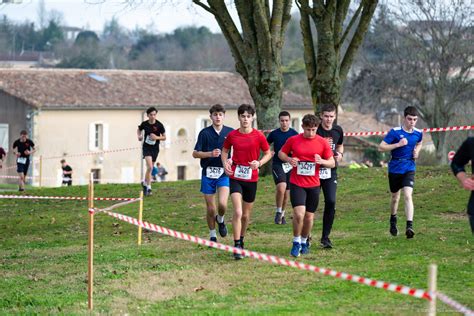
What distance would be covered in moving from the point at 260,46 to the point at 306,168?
481 inches

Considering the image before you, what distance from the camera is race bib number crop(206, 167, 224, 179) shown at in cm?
1431

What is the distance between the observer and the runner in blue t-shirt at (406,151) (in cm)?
1439

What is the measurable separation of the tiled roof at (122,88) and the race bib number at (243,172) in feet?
168

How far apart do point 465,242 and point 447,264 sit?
1.89 meters

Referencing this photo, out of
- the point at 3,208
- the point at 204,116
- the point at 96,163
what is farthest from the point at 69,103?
the point at 3,208

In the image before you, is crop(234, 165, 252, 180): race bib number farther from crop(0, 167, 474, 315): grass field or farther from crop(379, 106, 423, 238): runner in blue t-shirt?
crop(379, 106, 423, 238): runner in blue t-shirt

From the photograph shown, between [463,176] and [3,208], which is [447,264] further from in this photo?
[3,208]

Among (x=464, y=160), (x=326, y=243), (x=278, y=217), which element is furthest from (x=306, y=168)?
(x=278, y=217)

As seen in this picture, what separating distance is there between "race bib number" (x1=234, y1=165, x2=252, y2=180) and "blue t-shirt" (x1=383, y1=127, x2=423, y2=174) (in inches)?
86.2

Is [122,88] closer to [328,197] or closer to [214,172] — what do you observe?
[214,172]

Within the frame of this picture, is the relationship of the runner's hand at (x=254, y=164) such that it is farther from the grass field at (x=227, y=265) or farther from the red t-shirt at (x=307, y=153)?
the grass field at (x=227, y=265)

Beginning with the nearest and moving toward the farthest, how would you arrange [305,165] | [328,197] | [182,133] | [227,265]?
[227,265]
[305,165]
[328,197]
[182,133]

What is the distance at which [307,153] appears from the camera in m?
13.0

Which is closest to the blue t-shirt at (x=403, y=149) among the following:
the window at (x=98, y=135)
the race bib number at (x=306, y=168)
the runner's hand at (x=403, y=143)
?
the runner's hand at (x=403, y=143)
